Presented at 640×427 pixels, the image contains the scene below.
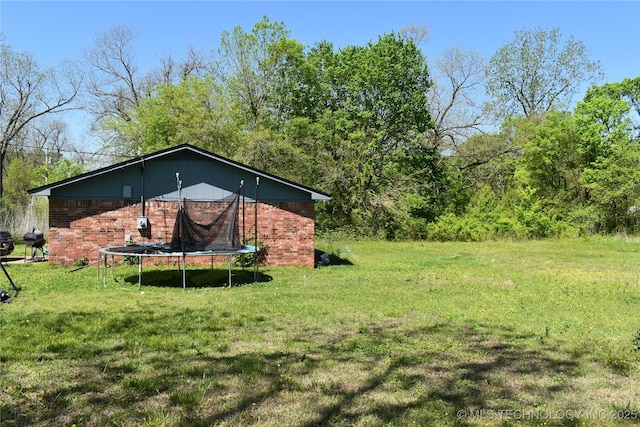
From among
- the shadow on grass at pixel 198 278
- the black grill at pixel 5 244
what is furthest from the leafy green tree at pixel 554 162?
the black grill at pixel 5 244

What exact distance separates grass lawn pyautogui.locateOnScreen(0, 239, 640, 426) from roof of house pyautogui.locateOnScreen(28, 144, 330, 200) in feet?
11.1

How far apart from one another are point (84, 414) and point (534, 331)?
597 cm

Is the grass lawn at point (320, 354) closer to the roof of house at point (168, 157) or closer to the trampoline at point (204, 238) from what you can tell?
the trampoline at point (204, 238)

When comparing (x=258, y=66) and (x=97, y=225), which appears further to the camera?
(x=258, y=66)

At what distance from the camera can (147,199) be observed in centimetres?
1432

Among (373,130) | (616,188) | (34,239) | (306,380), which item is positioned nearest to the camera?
(306,380)

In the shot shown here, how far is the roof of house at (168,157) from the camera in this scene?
45.5 feet

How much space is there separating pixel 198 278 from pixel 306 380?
8389 millimetres

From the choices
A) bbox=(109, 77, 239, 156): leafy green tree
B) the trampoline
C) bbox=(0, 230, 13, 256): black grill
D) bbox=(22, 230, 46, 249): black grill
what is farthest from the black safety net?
bbox=(109, 77, 239, 156): leafy green tree

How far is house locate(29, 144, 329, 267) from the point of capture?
14.1 metres

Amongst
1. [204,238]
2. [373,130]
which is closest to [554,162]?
[373,130]

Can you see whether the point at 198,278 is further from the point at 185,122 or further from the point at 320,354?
the point at 185,122

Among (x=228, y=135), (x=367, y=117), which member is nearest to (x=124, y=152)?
(x=228, y=135)

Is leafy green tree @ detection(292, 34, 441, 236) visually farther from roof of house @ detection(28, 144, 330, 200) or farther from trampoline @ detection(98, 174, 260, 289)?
trampoline @ detection(98, 174, 260, 289)
